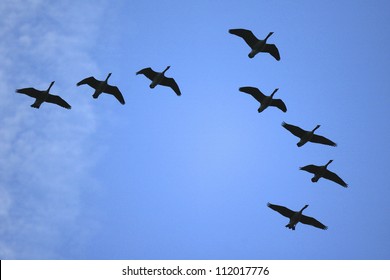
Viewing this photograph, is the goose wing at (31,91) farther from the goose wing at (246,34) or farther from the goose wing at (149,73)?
the goose wing at (246,34)

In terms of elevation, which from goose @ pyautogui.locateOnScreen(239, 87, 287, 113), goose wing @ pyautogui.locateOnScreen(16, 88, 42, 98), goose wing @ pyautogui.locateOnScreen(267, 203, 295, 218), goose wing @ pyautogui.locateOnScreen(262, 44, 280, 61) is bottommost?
goose wing @ pyautogui.locateOnScreen(267, 203, 295, 218)

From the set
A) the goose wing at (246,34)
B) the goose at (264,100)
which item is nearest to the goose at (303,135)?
the goose at (264,100)

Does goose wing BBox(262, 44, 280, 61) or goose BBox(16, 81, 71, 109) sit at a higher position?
goose wing BBox(262, 44, 280, 61)

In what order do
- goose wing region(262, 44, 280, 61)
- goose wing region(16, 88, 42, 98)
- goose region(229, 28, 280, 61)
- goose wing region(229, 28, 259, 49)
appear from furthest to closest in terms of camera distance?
1. goose wing region(262, 44, 280, 61)
2. goose region(229, 28, 280, 61)
3. goose wing region(229, 28, 259, 49)
4. goose wing region(16, 88, 42, 98)

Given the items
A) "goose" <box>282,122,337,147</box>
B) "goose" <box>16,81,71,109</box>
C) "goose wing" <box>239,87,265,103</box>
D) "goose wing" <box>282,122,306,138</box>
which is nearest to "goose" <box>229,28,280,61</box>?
"goose wing" <box>239,87,265,103</box>

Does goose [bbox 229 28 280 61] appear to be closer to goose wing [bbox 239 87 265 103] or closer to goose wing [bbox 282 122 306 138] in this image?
goose wing [bbox 239 87 265 103]

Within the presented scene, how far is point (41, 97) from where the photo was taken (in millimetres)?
44375

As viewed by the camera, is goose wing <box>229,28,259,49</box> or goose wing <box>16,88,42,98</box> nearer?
goose wing <box>16,88,42,98</box>

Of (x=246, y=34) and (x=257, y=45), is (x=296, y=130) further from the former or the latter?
(x=246, y=34)

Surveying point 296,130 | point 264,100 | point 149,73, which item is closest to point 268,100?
point 264,100

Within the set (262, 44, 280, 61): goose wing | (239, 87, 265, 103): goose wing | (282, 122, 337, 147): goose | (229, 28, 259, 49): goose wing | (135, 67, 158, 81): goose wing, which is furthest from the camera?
(135, 67, 158, 81): goose wing

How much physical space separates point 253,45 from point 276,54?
1.75 meters

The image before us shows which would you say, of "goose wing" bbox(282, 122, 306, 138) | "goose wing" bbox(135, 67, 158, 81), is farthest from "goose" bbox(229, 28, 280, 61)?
"goose wing" bbox(135, 67, 158, 81)
